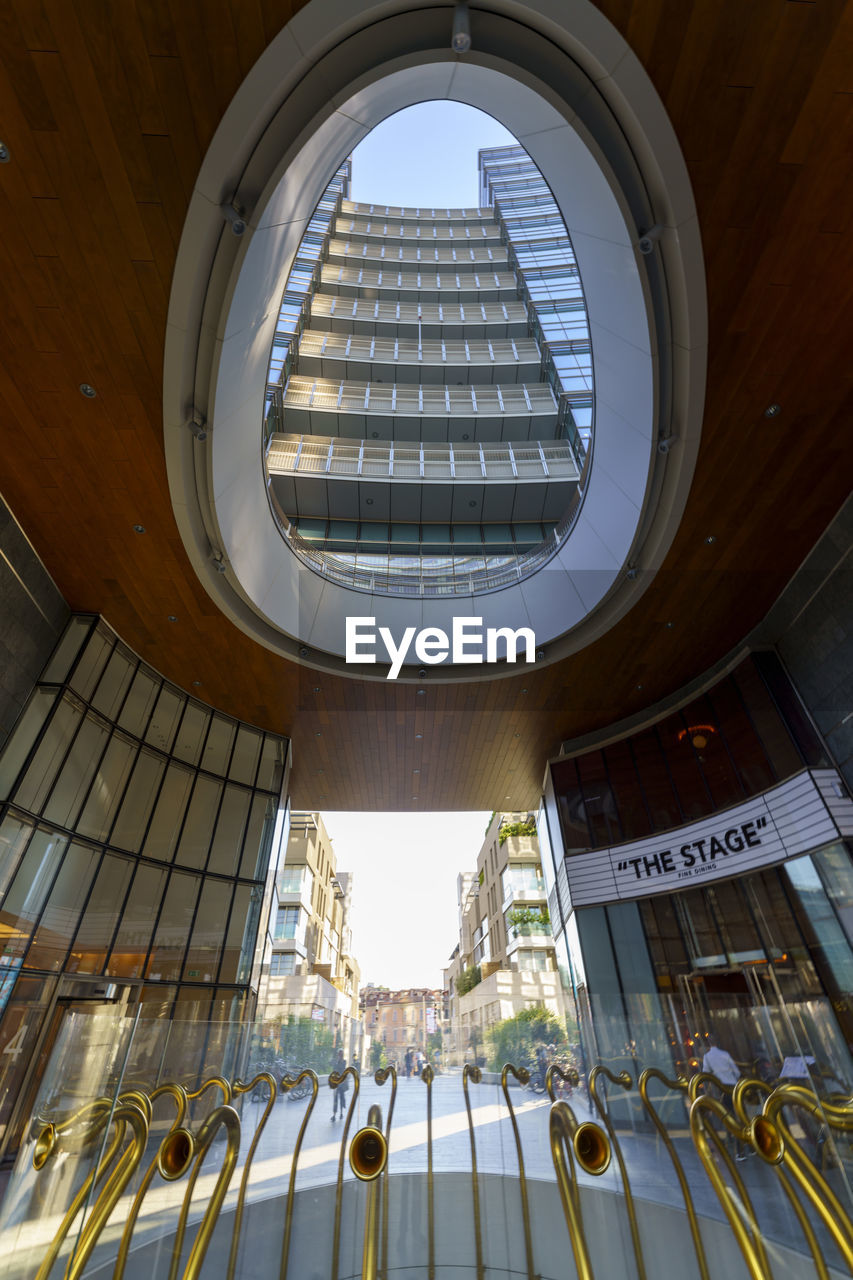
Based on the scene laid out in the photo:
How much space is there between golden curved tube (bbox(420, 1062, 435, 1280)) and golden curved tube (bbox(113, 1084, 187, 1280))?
5.85 ft

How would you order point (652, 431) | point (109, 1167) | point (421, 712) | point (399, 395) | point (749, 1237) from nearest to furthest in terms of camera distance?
point (749, 1237) < point (109, 1167) < point (652, 431) < point (421, 712) < point (399, 395)

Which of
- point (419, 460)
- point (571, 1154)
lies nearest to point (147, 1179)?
point (571, 1154)

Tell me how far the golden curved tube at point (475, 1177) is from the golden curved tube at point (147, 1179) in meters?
2.04

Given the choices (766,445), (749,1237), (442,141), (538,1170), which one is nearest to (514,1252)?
(538,1170)

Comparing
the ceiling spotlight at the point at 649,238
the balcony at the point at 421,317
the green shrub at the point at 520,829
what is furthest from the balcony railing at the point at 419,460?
the green shrub at the point at 520,829

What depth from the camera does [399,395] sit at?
15938 millimetres

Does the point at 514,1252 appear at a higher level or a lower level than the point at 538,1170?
lower

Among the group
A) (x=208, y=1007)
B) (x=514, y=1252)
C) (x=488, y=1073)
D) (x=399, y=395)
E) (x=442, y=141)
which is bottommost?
(x=514, y=1252)

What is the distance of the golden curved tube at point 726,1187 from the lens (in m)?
2.62

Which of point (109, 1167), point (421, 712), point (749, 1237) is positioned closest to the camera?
point (749, 1237)

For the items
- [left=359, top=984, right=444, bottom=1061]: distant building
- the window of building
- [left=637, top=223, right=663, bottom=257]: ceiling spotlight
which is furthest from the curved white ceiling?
the window of building

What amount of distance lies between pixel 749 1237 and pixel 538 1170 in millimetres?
1505

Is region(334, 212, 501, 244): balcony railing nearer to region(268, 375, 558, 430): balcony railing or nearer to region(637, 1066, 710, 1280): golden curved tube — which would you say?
region(268, 375, 558, 430): balcony railing

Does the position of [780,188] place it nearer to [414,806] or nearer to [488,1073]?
[488,1073]
